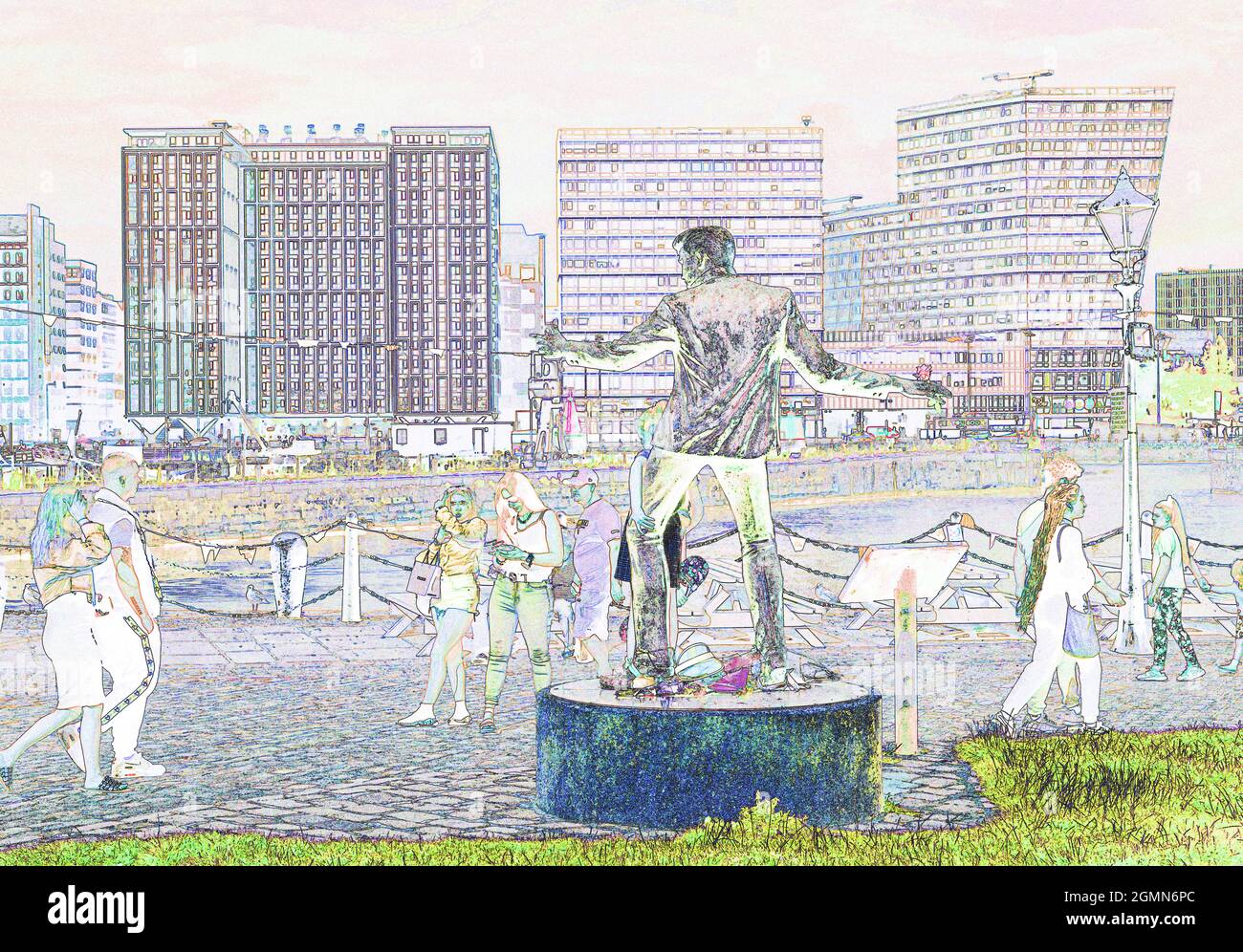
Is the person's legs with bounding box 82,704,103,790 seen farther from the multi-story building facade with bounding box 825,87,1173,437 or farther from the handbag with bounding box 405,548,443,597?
the multi-story building facade with bounding box 825,87,1173,437

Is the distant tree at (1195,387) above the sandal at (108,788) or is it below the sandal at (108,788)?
above

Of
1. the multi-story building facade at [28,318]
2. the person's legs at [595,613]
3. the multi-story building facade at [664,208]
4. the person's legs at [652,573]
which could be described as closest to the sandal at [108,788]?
the person's legs at [652,573]

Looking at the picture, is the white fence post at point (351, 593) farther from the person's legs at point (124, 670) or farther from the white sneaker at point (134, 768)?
the person's legs at point (124, 670)

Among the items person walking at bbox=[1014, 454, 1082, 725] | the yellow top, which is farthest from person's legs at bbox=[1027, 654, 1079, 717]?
the yellow top

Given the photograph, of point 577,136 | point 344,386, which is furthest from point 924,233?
point 344,386

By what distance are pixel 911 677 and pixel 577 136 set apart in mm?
89942

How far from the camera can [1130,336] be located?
13086mm

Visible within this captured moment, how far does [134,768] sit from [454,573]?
2.18 metres

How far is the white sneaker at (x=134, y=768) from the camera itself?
8070 millimetres

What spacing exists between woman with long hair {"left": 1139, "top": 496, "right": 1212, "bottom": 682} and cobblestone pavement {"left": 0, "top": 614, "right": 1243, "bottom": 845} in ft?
0.95

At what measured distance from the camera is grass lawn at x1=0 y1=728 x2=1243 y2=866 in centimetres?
628

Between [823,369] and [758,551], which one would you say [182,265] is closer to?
[823,369]

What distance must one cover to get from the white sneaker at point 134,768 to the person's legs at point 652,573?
2.84 meters

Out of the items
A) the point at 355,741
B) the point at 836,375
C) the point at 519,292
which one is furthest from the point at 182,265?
the point at 836,375
